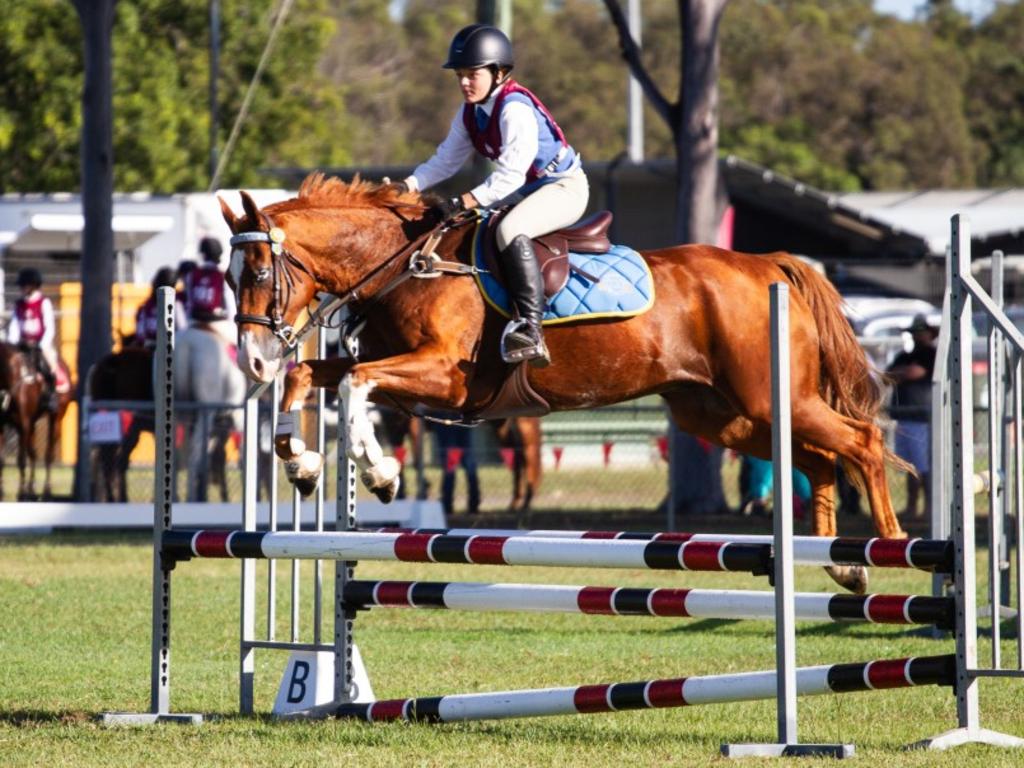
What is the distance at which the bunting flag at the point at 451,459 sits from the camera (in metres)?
15.4

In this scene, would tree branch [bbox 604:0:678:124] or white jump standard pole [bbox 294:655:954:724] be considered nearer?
white jump standard pole [bbox 294:655:954:724]

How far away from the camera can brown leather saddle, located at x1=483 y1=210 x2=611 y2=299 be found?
757 cm

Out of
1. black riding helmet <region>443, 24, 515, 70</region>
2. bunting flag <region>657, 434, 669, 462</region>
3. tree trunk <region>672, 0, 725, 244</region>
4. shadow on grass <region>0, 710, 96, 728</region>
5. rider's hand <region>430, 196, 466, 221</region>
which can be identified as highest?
tree trunk <region>672, 0, 725, 244</region>

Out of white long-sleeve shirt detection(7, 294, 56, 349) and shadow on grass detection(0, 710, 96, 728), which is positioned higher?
white long-sleeve shirt detection(7, 294, 56, 349)

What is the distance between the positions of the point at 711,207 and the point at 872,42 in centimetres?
4570

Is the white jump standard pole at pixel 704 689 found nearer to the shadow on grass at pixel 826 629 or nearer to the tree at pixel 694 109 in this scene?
the shadow on grass at pixel 826 629

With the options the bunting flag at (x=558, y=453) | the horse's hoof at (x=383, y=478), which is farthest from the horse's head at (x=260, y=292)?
the bunting flag at (x=558, y=453)

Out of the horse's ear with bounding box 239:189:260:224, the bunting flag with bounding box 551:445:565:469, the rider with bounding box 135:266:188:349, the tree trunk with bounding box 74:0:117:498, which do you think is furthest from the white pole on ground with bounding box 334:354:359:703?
the tree trunk with bounding box 74:0:117:498

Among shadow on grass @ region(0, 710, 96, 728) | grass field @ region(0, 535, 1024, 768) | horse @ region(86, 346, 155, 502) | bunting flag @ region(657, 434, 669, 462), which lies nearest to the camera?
grass field @ region(0, 535, 1024, 768)

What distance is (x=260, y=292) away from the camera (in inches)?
278

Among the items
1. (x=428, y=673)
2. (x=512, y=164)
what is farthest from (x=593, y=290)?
(x=428, y=673)

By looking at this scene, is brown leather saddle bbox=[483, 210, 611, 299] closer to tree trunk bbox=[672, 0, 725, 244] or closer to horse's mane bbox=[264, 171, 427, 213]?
horse's mane bbox=[264, 171, 427, 213]

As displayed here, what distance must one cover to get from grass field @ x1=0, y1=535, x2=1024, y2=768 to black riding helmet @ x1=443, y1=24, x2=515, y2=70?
2.73 metres

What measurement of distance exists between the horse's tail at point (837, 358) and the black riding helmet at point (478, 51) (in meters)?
1.90
